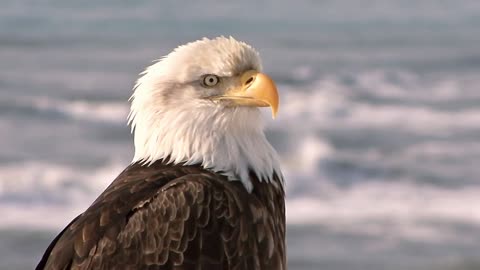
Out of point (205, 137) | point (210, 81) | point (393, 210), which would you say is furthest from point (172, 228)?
point (393, 210)

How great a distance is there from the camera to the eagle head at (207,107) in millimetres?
5203

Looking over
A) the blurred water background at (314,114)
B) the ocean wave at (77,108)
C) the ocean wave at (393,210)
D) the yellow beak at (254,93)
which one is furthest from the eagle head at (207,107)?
the ocean wave at (77,108)

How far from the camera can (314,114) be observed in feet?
60.4

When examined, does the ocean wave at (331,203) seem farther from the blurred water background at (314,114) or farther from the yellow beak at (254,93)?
the yellow beak at (254,93)

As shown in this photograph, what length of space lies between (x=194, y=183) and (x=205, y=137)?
23 cm

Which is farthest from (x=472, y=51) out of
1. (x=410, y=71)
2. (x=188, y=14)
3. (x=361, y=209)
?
(x=361, y=209)

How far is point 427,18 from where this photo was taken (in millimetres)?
28844

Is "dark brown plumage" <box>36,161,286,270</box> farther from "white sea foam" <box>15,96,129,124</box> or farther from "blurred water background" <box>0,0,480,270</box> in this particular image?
"white sea foam" <box>15,96,129,124</box>

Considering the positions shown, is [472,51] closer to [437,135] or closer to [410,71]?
[410,71]

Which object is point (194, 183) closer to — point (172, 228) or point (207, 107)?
point (172, 228)

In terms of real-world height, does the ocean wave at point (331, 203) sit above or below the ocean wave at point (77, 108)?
below

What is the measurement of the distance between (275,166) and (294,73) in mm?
15832

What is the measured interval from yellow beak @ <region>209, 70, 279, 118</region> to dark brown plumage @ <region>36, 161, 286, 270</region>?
0.30 metres

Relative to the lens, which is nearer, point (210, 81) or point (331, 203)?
point (210, 81)
